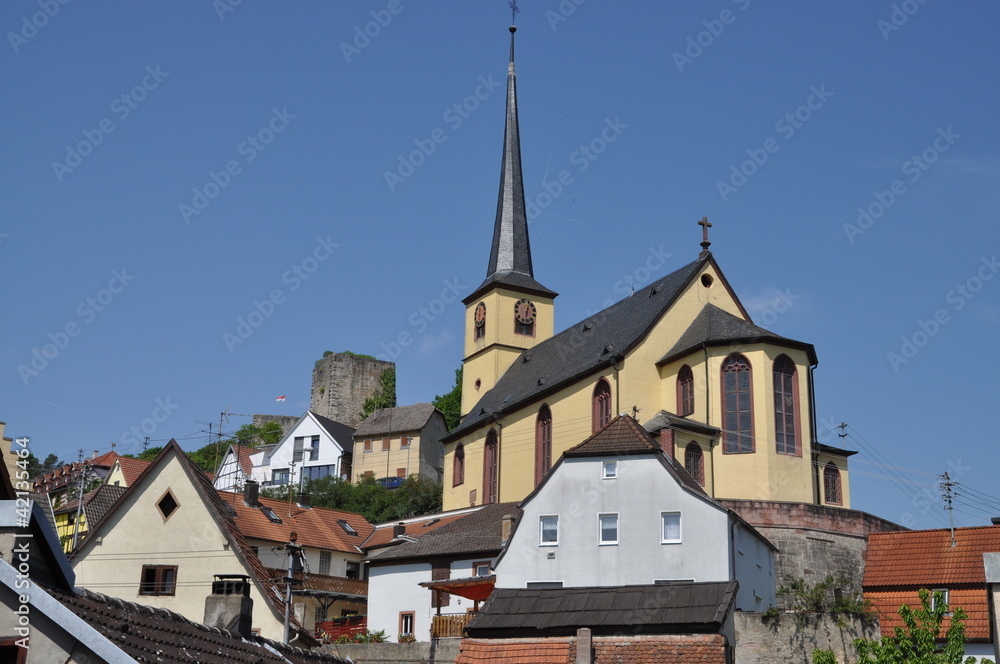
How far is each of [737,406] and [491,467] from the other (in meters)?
17.6

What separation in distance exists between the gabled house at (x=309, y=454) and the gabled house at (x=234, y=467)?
1119mm

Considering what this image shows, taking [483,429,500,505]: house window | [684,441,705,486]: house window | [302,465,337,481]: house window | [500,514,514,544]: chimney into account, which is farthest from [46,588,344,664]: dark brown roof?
[302,465,337,481]: house window

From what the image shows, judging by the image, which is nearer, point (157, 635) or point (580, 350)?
point (157, 635)

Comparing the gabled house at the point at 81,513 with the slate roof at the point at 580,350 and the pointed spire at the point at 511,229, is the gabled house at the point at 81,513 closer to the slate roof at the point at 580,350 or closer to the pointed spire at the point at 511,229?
the slate roof at the point at 580,350

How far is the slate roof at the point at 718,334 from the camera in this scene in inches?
1724

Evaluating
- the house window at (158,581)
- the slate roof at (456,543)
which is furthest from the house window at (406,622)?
the house window at (158,581)

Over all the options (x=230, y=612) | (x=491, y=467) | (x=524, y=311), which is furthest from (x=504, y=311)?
(x=230, y=612)

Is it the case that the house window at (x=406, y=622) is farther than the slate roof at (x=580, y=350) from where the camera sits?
No

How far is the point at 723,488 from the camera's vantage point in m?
43.0

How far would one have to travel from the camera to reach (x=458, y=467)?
62250 millimetres

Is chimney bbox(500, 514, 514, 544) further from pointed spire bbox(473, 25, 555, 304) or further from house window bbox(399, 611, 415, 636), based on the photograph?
pointed spire bbox(473, 25, 555, 304)

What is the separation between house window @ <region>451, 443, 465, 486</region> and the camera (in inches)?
2427

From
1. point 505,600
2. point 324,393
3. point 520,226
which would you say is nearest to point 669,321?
point 505,600

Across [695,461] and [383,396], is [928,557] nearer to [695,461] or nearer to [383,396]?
[695,461]
